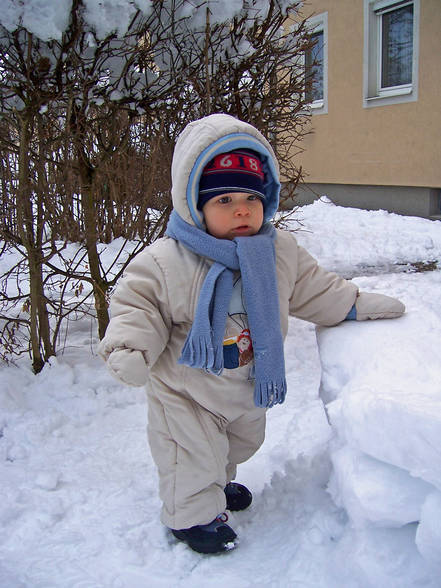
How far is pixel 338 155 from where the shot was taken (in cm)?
938

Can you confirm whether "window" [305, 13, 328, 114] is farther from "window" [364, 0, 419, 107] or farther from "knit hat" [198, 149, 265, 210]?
"knit hat" [198, 149, 265, 210]

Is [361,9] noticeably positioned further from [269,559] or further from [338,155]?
[269,559]

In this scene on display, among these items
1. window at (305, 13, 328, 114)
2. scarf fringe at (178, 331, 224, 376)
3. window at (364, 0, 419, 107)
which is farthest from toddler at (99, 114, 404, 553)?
window at (305, 13, 328, 114)

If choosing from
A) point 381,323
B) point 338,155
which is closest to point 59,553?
point 381,323

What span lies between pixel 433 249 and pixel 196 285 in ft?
17.4

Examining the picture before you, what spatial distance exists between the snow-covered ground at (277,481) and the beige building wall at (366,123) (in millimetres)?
5835

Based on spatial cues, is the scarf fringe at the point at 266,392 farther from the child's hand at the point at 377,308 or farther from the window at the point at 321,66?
the window at the point at 321,66

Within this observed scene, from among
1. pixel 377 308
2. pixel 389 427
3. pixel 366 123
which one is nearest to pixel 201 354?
pixel 389 427

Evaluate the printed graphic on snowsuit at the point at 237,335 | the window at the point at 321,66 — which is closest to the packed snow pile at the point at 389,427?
the printed graphic on snowsuit at the point at 237,335

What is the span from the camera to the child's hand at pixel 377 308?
2051 mm

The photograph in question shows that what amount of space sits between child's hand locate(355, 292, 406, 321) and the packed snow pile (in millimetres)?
97

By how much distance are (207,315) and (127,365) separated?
29 cm

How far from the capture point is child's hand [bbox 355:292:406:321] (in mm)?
2051

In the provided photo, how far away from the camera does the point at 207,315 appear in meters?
1.74
